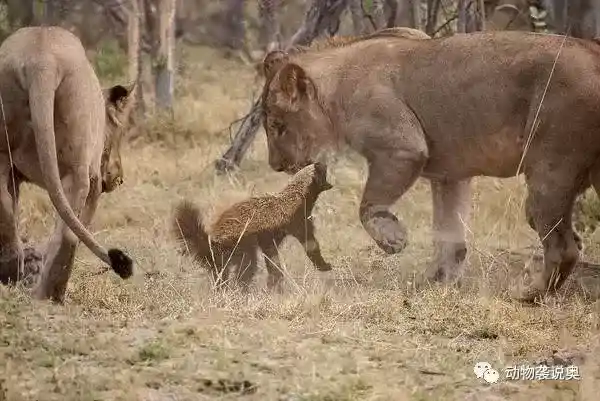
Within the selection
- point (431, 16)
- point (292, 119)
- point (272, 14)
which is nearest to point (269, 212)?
point (292, 119)

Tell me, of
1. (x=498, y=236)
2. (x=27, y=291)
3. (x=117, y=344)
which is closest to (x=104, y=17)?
(x=498, y=236)

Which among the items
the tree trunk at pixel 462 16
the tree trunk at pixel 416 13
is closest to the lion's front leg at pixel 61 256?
the tree trunk at pixel 462 16

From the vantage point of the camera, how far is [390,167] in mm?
6152

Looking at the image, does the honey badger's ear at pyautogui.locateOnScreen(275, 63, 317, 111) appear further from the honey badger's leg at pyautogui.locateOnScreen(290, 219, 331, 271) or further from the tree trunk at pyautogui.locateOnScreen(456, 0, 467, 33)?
the tree trunk at pyautogui.locateOnScreen(456, 0, 467, 33)

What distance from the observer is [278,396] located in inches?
153

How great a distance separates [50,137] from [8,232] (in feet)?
Answer: 2.25

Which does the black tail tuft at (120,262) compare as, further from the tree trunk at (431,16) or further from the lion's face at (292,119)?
the tree trunk at (431,16)

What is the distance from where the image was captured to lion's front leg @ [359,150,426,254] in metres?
6.15

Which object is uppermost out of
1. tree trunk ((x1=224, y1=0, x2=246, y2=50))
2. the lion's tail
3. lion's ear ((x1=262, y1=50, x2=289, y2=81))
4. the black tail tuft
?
lion's ear ((x1=262, y1=50, x2=289, y2=81))

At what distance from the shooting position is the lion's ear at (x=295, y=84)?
21.2 ft

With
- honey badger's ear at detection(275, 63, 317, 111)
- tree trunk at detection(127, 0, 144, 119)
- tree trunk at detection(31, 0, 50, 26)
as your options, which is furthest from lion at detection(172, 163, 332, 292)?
tree trunk at detection(31, 0, 50, 26)

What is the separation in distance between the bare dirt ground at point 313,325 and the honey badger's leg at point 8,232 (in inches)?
11.4

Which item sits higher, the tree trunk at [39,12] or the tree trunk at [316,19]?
the tree trunk at [316,19]

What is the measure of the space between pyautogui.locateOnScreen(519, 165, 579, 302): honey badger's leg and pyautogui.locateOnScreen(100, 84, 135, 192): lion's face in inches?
81.6
